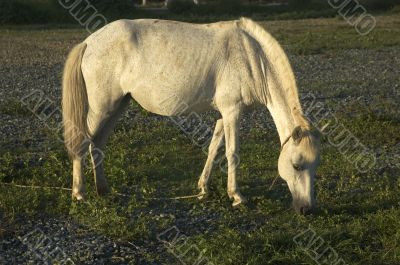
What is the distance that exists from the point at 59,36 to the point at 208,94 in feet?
60.0

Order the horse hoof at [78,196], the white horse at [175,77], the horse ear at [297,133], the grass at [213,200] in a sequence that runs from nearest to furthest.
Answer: the grass at [213,200] → the horse ear at [297,133] → the white horse at [175,77] → the horse hoof at [78,196]

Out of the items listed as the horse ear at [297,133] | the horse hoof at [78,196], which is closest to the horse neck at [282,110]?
the horse ear at [297,133]

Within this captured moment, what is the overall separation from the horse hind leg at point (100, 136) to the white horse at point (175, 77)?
0.04ft

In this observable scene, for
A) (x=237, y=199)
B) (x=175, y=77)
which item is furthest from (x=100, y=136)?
(x=237, y=199)

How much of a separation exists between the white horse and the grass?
1.37 ft

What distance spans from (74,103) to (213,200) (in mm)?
1962

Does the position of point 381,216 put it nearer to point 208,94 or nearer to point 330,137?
point 208,94

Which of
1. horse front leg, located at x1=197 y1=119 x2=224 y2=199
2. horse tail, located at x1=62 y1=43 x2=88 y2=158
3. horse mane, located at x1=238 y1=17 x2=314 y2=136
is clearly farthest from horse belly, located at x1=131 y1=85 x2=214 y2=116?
horse mane, located at x1=238 y1=17 x2=314 y2=136

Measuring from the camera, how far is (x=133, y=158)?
28.6ft

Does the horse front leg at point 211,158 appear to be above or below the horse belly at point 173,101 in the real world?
below

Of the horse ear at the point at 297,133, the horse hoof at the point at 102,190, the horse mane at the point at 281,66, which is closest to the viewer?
the horse ear at the point at 297,133

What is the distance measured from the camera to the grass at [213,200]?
571cm

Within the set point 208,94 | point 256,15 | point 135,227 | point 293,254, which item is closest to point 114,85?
point 208,94

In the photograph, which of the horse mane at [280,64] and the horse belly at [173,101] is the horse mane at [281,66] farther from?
the horse belly at [173,101]
